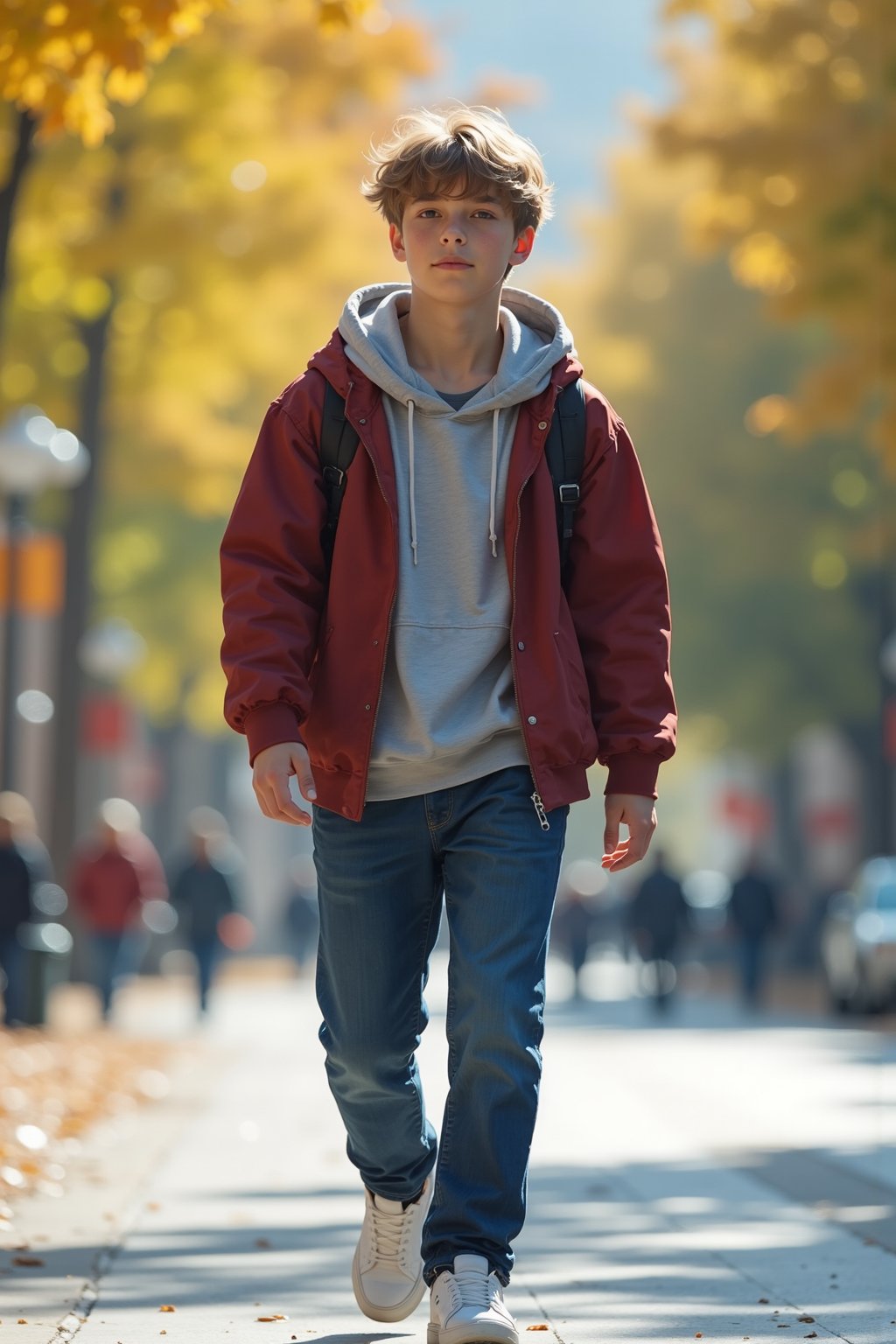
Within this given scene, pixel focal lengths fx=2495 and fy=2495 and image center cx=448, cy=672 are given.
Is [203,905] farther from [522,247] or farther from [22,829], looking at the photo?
[522,247]

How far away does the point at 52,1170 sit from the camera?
789cm

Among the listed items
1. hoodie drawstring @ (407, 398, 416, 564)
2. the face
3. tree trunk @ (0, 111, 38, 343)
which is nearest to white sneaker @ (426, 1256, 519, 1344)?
hoodie drawstring @ (407, 398, 416, 564)

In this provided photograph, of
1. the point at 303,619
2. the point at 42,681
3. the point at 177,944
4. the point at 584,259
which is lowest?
the point at 177,944

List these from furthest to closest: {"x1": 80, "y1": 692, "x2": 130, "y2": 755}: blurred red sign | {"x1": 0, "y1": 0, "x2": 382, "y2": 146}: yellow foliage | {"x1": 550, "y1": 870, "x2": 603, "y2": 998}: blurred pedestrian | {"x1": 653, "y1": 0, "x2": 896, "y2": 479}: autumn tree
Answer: {"x1": 550, "y1": 870, "x2": 603, "y2": 998}: blurred pedestrian < {"x1": 80, "y1": 692, "x2": 130, "y2": 755}: blurred red sign < {"x1": 653, "y1": 0, "x2": 896, "y2": 479}: autumn tree < {"x1": 0, "y1": 0, "x2": 382, "y2": 146}: yellow foliage

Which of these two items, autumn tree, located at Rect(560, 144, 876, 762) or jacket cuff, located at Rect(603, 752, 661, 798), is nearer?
jacket cuff, located at Rect(603, 752, 661, 798)

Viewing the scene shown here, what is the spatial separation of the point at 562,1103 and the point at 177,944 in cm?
2620

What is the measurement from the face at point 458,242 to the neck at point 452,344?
74 millimetres

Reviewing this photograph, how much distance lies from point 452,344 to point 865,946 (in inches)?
689

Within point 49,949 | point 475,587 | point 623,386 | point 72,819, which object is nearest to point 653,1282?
point 475,587

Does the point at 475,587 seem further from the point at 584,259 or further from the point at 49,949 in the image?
the point at 584,259

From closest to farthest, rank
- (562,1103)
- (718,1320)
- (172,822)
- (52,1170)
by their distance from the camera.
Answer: (718,1320) → (52,1170) → (562,1103) → (172,822)

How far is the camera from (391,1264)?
4.71m

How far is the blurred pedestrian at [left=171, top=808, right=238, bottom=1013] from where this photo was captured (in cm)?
2006

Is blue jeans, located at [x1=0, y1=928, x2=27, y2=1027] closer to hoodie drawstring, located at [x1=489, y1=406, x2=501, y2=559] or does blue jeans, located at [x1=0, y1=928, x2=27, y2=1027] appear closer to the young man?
the young man
